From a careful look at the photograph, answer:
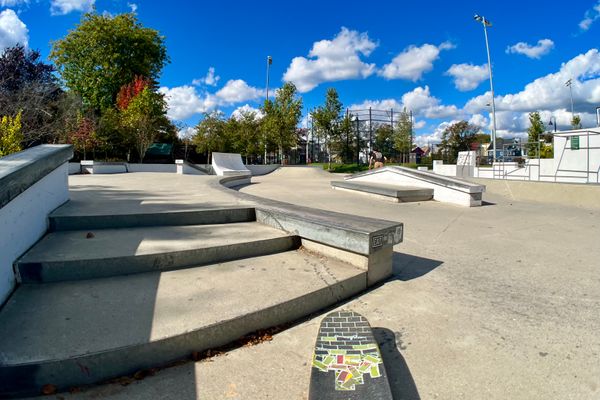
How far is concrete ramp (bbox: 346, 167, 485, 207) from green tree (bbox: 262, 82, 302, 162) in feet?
62.7

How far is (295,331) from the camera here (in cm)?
243

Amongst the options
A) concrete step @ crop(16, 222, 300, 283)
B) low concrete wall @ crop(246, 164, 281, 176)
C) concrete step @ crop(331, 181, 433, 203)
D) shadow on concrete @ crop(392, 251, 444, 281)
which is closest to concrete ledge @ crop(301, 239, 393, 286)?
shadow on concrete @ crop(392, 251, 444, 281)

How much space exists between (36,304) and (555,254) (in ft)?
18.4

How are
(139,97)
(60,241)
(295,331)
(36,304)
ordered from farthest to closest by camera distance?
(139,97) → (60,241) → (295,331) → (36,304)

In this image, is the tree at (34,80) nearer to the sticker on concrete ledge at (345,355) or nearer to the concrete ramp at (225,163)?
the concrete ramp at (225,163)

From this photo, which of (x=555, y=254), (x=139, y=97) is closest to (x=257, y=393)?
(x=555, y=254)

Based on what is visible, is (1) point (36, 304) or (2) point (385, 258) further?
(2) point (385, 258)

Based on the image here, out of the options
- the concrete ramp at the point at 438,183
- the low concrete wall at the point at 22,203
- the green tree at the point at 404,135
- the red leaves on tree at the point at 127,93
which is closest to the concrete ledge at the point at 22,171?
the low concrete wall at the point at 22,203

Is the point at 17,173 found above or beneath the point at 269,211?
above

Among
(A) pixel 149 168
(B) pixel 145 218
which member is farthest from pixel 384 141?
(B) pixel 145 218

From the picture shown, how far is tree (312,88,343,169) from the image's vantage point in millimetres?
31250

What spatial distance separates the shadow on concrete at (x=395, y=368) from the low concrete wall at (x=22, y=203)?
8.39ft

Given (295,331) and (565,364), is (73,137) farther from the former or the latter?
(565,364)

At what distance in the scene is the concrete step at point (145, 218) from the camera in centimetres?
360
